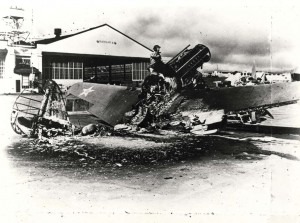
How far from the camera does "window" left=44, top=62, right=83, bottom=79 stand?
15.0 meters

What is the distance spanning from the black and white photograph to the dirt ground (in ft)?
0.07

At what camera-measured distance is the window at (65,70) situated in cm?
1501

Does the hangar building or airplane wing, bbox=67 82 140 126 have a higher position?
the hangar building

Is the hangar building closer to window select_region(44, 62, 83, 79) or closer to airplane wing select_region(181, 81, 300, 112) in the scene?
window select_region(44, 62, 83, 79)

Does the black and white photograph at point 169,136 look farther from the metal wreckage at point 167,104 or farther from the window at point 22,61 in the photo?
the window at point 22,61

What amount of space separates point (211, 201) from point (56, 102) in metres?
6.30

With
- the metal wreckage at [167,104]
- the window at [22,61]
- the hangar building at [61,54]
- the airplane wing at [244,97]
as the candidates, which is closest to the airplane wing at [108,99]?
the metal wreckage at [167,104]

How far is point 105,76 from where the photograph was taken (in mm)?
34781

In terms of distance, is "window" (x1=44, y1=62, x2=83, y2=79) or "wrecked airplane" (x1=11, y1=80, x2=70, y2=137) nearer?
"wrecked airplane" (x1=11, y1=80, x2=70, y2=137)

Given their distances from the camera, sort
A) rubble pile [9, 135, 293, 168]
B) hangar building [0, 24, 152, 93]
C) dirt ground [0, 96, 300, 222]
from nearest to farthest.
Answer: dirt ground [0, 96, 300, 222], rubble pile [9, 135, 293, 168], hangar building [0, 24, 152, 93]

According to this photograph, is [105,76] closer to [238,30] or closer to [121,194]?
[238,30]

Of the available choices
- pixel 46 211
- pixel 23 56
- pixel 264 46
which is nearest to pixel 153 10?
pixel 264 46

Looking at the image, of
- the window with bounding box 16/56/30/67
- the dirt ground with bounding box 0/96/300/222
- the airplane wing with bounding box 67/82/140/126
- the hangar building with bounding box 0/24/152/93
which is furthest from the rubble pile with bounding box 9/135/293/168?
the window with bounding box 16/56/30/67

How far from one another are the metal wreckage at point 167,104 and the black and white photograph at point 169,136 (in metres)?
0.04
